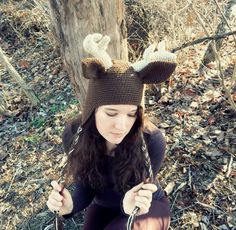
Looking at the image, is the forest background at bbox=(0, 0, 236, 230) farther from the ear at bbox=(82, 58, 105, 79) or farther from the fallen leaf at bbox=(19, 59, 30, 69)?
the ear at bbox=(82, 58, 105, 79)

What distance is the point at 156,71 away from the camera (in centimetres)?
178

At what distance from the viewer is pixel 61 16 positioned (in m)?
2.24

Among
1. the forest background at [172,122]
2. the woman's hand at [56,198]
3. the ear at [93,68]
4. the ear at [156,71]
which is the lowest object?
the forest background at [172,122]

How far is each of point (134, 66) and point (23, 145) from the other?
2.25 m

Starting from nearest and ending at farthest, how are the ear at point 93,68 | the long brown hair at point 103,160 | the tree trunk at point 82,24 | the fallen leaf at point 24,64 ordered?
the ear at point 93,68 < the long brown hair at point 103,160 < the tree trunk at point 82,24 < the fallen leaf at point 24,64

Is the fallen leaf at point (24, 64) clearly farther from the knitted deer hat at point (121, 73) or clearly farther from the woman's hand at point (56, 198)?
the knitted deer hat at point (121, 73)

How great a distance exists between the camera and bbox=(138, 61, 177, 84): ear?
1.76 metres

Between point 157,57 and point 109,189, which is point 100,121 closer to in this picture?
point 157,57

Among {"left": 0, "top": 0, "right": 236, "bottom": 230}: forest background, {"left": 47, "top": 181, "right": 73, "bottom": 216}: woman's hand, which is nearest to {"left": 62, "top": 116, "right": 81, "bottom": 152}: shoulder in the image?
{"left": 47, "top": 181, "right": 73, "bottom": 216}: woman's hand

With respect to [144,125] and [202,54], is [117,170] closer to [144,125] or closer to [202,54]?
[144,125]

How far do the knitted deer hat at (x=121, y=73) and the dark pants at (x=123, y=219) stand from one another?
79 cm

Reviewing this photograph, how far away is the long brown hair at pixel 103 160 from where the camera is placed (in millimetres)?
2094

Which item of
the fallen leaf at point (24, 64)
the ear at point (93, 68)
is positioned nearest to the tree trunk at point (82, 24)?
the ear at point (93, 68)

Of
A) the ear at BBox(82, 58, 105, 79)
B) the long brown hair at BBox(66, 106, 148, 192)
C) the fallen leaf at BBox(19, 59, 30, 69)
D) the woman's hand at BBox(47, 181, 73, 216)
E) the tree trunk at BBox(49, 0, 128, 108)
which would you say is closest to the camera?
the ear at BBox(82, 58, 105, 79)
